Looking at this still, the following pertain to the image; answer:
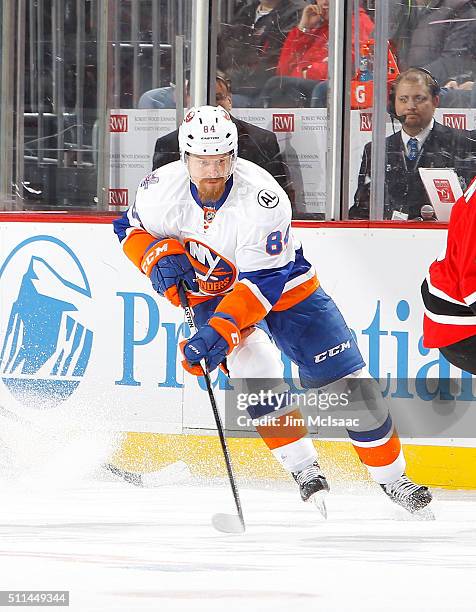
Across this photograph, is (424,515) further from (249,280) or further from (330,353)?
(249,280)

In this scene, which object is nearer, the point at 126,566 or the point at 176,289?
the point at 126,566

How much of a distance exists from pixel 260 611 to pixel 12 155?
105 inches

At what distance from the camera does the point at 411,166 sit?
455 centimetres

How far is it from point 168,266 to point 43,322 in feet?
3.25

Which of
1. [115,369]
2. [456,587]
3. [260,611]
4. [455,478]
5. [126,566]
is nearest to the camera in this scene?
[260,611]

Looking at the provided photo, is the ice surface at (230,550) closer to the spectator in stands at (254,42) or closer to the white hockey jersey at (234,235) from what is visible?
the white hockey jersey at (234,235)

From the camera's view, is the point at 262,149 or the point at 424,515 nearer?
the point at 424,515

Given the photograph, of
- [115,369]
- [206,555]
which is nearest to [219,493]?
[115,369]

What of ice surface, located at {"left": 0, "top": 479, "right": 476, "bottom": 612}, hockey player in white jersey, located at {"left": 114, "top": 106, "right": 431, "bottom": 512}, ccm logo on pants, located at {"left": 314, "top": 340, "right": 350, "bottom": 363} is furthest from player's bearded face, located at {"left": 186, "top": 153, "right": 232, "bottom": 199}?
ice surface, located at {"left": 0, "top": 479, "right": 476, "bottom": 612}

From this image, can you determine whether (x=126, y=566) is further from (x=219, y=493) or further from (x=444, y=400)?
(x=444, y=400)

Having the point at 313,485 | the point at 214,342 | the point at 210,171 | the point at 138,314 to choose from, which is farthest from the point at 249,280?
the point at 138,314

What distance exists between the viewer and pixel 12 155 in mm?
5020

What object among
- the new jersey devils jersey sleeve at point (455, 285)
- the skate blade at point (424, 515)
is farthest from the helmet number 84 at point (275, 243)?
the skate blade at point (424, 515)

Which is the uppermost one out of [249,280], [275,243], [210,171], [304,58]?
[304,58]
